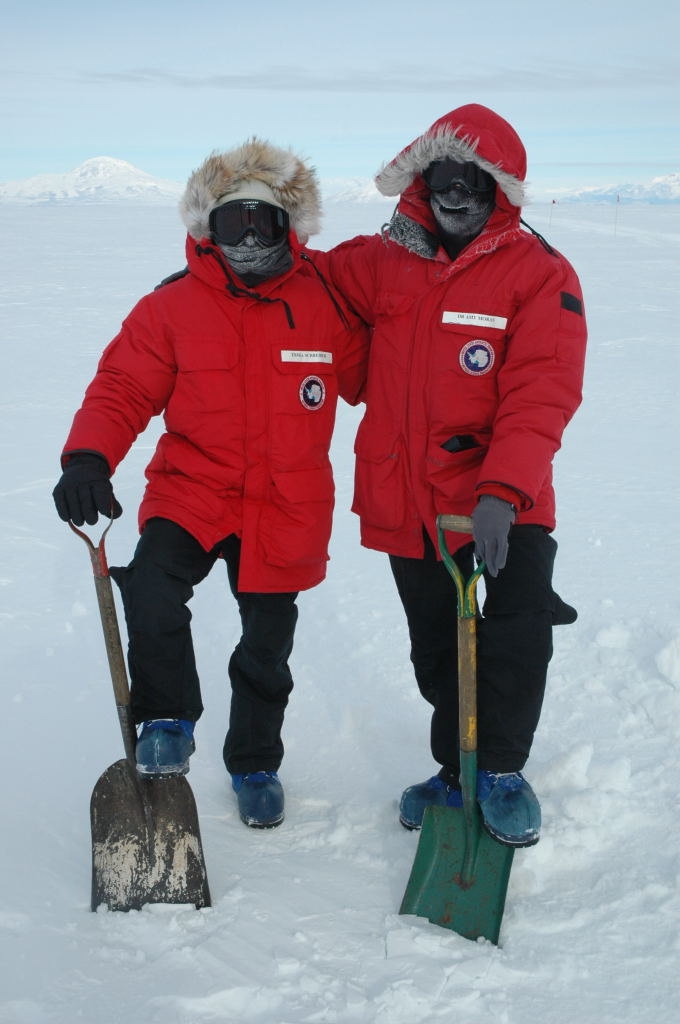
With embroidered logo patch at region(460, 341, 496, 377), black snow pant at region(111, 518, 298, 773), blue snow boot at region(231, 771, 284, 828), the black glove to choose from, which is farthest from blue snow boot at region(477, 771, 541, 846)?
the black glove

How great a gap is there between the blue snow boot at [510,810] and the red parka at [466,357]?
0.61 meters

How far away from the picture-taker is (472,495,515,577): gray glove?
211 cm

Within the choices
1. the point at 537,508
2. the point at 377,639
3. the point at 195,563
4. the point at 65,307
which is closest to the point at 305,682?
the point at 377,639

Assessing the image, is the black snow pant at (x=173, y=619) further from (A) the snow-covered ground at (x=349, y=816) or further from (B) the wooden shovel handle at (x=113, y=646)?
(A) the snow-covered ground at (x=349, y=816)

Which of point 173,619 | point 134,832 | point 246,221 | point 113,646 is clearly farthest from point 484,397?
point 134,832

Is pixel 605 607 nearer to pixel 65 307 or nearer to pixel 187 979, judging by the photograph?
pixel 187 979

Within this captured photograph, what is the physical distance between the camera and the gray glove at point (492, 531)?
211cm

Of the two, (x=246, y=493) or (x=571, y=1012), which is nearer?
(x=571, y=1012)

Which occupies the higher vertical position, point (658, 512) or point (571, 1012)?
point (571, 1012)

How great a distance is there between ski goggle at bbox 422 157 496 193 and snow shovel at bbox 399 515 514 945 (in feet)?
2.71

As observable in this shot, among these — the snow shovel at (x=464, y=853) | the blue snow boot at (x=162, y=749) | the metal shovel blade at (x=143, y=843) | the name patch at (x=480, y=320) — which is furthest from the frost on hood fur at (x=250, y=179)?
the metal shovel blade at (x=143, y=843)

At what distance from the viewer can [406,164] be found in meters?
2.49

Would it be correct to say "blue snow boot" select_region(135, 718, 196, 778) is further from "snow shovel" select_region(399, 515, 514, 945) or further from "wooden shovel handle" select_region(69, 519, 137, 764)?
"snow shovel" select_region(399, 515, 514, 945)

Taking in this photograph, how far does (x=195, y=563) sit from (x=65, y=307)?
9.29m
